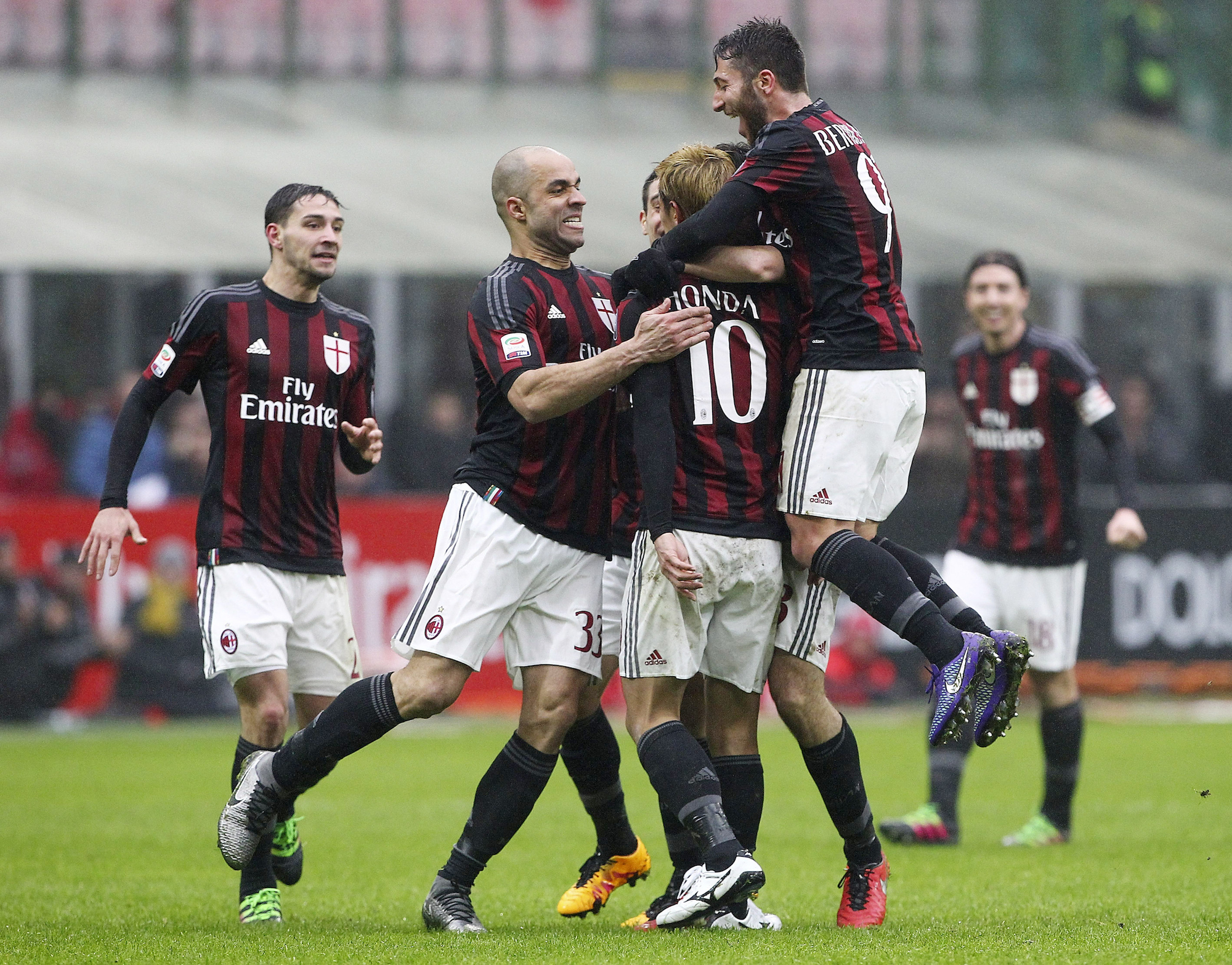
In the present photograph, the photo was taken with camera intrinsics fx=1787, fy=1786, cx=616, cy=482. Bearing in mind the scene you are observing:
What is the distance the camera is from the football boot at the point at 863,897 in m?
5.57

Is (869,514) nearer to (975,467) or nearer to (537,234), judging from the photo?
(537,234)

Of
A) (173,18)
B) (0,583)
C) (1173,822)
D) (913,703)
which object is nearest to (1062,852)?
(1173,822)

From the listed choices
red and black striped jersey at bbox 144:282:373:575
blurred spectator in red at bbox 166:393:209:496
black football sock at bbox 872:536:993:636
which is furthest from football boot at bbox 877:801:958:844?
blurred spectator in red at bbox 166:393:209:496

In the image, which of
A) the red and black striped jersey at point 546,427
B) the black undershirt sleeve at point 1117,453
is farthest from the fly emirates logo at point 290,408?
the black undershirt sleeve at point 1117,453

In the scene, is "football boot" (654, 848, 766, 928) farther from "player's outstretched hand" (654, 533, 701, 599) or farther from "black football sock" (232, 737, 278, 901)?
"black football sock" (232, 737, 278, 901)

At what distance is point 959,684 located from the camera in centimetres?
512

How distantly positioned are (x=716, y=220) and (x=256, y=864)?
2.65 m

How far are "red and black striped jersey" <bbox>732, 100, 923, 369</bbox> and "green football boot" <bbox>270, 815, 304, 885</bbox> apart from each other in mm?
2431

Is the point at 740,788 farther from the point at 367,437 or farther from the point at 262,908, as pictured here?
the point at 367,437

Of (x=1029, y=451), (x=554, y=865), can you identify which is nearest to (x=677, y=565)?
(x=554, y=865)

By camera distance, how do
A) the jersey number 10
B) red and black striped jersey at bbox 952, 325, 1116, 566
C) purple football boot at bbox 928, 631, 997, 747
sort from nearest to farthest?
purple football boot at bbox 928, 631, 997, 747 < the jersey number 10 < red and black striped jersey at bbox 952, 325, 1116, 566

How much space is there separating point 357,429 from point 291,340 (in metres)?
0.39

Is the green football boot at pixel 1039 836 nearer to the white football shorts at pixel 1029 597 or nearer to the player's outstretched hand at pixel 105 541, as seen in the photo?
the white football shorts at pixel 1029 597

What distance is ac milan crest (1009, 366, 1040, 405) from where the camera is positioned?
27.9 ft
